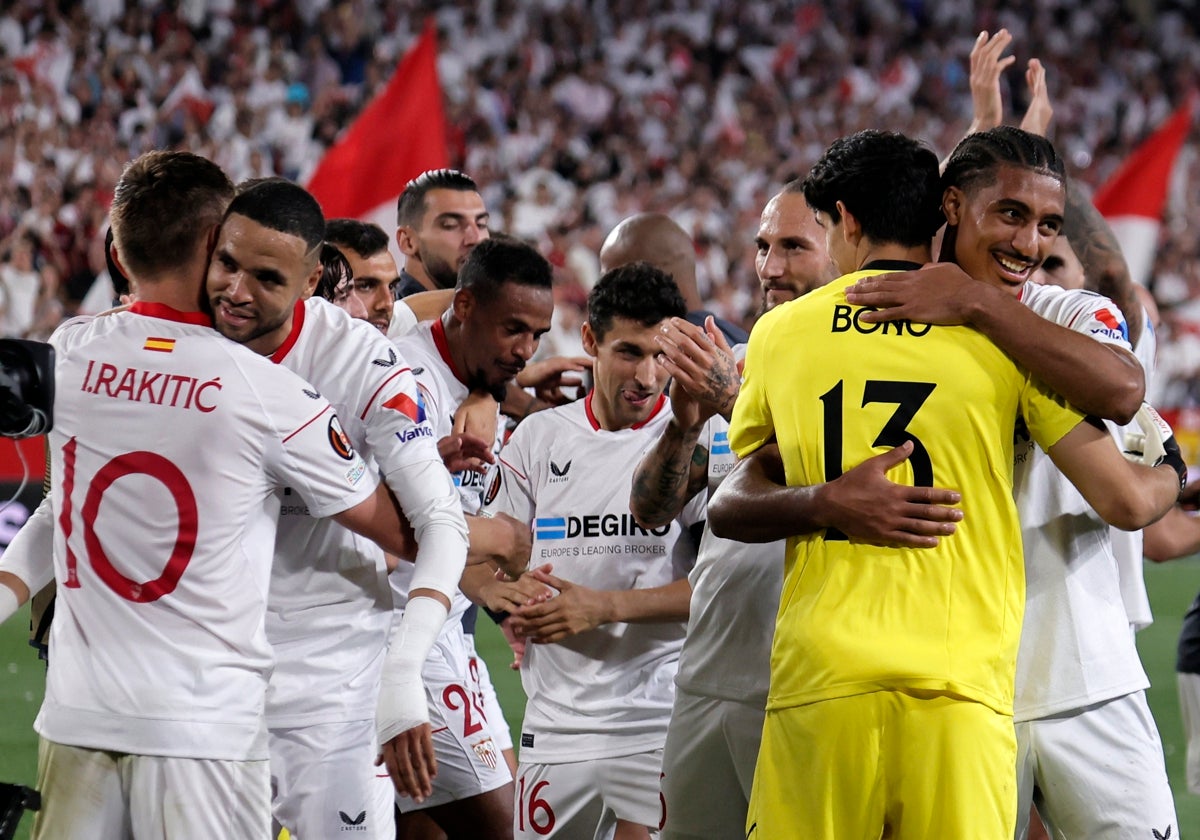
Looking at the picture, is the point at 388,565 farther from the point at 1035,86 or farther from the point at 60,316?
the point at 60,316

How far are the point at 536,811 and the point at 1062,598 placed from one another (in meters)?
1.90

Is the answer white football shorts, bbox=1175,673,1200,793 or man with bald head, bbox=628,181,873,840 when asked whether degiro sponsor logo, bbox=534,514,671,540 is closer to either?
man with bald head, bbox=628,181,873,840

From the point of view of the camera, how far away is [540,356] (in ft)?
55.6

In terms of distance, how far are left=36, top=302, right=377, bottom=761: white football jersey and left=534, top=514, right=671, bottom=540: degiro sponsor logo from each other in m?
1.55

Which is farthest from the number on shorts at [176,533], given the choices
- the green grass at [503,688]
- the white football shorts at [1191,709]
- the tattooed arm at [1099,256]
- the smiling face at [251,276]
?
the white football shorts at [1191,709]

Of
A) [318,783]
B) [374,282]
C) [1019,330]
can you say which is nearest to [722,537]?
[1019,330]

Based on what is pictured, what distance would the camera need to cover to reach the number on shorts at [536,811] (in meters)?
4.72

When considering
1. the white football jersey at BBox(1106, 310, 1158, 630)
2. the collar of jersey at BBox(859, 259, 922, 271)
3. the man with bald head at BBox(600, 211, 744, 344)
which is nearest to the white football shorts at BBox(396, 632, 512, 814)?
the man with bald head at BBox(600, 211, 744, 344)

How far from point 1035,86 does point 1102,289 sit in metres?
1.15

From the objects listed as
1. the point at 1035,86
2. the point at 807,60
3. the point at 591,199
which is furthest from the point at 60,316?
the point at 807,60

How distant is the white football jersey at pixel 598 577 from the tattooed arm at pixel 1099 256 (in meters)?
1.61

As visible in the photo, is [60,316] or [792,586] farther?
[60,316]

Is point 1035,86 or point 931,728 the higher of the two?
point 1035,86

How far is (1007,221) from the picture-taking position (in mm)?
3457
